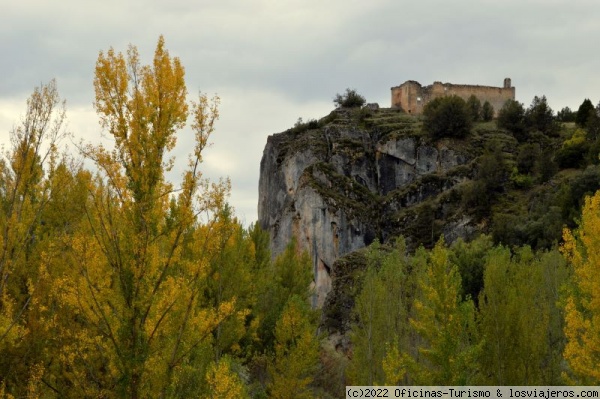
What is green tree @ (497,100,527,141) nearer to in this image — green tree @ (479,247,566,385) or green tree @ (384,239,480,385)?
green tree @ (479,247,566,385)

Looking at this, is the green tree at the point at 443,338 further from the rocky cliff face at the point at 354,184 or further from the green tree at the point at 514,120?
the green tree at the point at 514,120

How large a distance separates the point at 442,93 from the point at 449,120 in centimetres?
1450

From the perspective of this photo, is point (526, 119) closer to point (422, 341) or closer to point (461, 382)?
point (422, 341)

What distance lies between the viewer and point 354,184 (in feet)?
227

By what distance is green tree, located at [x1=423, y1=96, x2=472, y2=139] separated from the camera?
226 ft

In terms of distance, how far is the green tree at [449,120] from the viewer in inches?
2709

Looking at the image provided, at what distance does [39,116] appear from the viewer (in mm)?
9148

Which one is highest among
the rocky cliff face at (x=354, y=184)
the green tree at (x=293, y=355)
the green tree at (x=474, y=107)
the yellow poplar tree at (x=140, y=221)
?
the green tree at (x=474, y=107)

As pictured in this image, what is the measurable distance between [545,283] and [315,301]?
30.0m

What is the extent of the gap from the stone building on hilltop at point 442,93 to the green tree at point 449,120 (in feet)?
39.5

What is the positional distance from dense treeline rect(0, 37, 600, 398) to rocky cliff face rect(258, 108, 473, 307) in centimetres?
3267

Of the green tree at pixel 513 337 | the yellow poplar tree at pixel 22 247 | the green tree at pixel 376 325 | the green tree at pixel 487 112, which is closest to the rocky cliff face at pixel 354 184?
the green tree at pixel 487 112

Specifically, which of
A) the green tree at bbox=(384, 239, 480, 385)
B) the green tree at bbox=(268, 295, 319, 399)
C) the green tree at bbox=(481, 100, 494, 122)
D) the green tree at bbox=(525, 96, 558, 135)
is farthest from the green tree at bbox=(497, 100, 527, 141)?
the green tree at bbox=(384, 239, 480, 385)

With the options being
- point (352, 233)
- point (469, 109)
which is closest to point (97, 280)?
point (352, 233)
